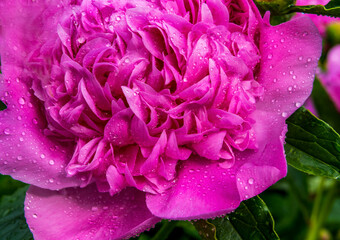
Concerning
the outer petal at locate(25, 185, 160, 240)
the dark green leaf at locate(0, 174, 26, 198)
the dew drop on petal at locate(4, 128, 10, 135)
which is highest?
the dew drop on petal at locate(4, 128, 10, 135)

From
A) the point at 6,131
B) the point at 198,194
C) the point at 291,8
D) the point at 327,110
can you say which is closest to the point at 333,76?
the point at 327,110

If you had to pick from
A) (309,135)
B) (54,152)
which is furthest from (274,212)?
(54,152)

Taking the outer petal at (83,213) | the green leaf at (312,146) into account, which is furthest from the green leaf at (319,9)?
the outer petal at (83,213)

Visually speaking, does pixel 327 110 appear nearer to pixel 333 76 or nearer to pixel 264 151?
pixel 333 76

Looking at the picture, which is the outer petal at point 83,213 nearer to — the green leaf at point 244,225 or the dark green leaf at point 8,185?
the green leaf at point 244,225

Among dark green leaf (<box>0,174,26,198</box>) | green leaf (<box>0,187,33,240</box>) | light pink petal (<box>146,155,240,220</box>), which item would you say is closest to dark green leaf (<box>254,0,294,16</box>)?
light pink petal (<box>146,155,240,220</box>)

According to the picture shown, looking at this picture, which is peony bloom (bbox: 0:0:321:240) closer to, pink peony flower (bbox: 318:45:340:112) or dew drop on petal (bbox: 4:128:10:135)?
dew drop on petal (bbox: 4:128:10:135)

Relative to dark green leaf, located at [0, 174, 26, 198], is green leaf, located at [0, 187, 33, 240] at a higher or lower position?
higher
